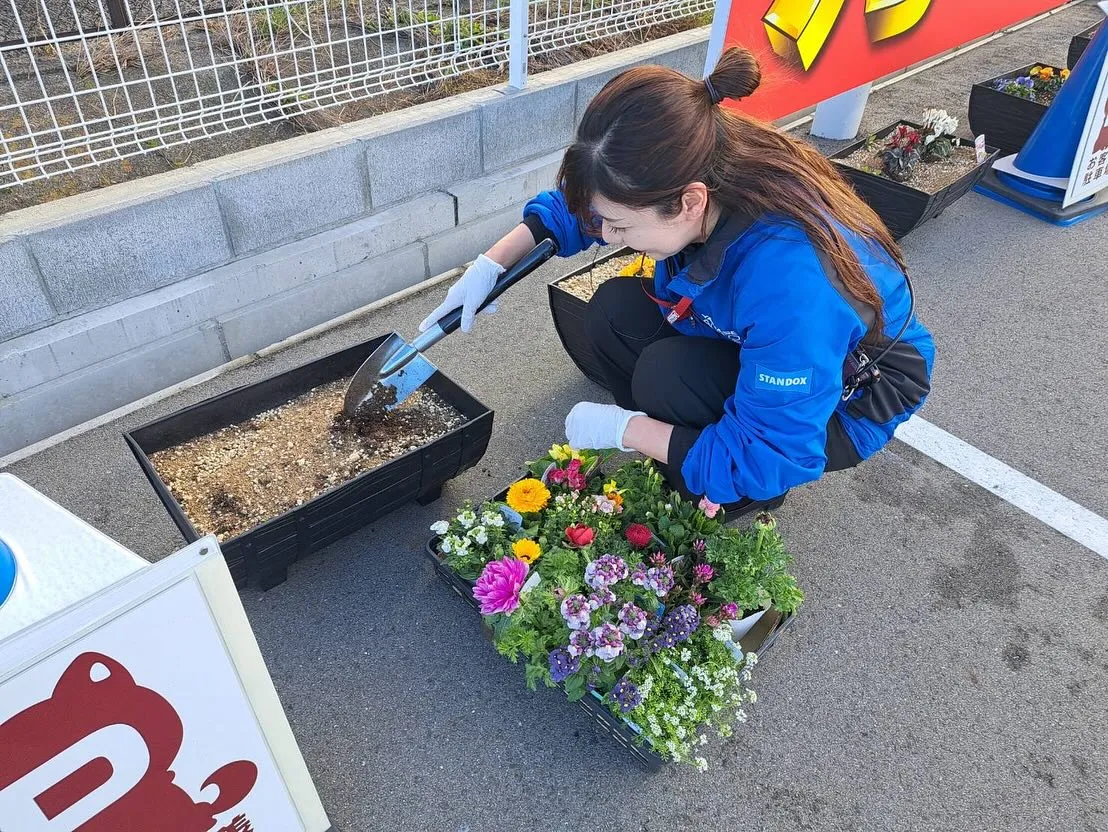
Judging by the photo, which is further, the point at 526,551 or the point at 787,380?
the point at 526,551

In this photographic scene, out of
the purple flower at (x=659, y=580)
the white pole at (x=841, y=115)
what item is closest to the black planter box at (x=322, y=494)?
the purple flower at (x=659, y=580)

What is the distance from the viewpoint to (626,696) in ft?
4.82

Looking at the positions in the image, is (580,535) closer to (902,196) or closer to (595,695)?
(595,695)

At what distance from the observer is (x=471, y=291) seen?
2.06 m

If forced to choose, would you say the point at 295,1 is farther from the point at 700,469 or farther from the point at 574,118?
the point at 700,469

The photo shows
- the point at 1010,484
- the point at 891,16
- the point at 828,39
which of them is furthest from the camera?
the point at 891,16

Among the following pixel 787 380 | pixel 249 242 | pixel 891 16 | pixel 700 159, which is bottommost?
pixel 249 242

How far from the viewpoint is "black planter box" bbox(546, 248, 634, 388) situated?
2.33 meters

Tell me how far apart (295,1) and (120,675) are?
89.7 inches

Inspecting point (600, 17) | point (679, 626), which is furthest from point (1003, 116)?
point (679, 626)

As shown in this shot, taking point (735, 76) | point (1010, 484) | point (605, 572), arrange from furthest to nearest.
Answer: point (1010, 484)
point (605, 572)
point (735, 76)

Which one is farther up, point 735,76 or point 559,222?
point 735,76

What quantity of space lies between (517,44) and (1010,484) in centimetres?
225

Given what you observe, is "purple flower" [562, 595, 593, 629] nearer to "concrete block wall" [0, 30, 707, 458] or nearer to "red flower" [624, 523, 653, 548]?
"red flower" [624, 523, 653, 548]
